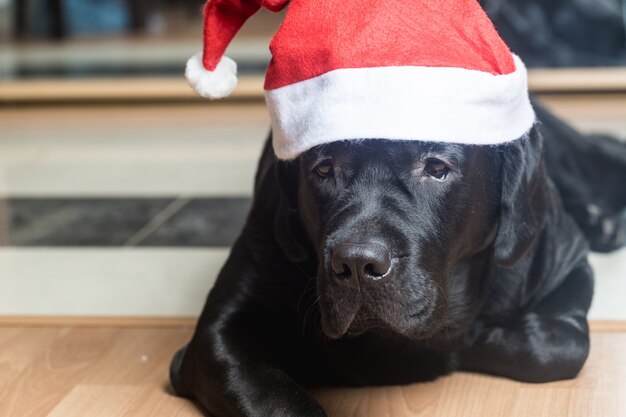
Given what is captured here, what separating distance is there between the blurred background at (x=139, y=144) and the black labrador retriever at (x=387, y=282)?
355mm

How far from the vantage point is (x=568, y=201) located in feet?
7.61

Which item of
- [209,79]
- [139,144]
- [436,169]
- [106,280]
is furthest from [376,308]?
[139,144]

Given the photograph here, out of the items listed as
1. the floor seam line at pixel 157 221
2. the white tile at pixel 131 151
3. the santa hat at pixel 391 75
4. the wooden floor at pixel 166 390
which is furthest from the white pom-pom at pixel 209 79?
the white tile at pixel 131 151

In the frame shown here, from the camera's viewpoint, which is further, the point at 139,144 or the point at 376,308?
the point at 139,144

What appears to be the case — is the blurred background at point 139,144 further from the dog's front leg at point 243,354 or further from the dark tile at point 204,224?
the dog's front leg at point 243,354

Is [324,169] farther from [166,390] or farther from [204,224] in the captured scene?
[204,224]

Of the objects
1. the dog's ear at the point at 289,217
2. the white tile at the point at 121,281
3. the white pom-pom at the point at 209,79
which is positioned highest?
the white pom-pom at the point at 209,79

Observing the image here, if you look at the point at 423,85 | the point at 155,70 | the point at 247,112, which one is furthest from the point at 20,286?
the point at 155,70

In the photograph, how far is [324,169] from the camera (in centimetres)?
143

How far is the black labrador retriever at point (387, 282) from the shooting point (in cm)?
133

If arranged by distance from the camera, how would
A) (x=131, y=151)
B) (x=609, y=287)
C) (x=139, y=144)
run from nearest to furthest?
1. (x=609, y=287)
2. (x=131, y=151)
3. (x=139, y=144)

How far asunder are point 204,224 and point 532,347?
1.21 meters

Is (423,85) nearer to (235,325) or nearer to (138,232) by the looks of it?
(235,325)

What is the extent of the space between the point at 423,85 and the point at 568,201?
3.57 feet
